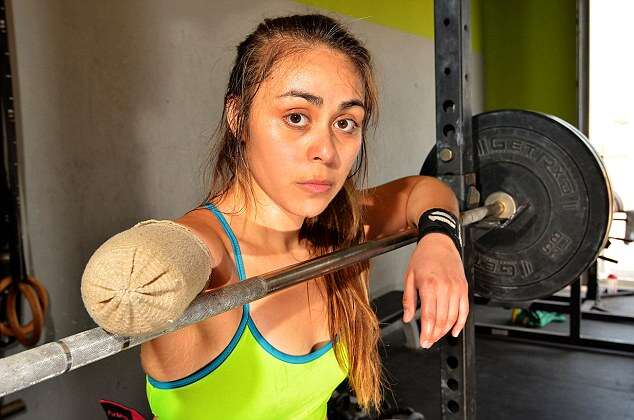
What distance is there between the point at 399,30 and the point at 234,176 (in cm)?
308

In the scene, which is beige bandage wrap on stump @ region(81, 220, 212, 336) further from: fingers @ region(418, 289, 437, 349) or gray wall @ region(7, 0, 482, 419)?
gray wall @ region(7, 0, 482, 419)

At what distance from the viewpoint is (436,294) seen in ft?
2.95

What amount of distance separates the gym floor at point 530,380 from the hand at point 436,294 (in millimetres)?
1871

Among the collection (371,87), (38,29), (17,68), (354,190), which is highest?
(38,29)

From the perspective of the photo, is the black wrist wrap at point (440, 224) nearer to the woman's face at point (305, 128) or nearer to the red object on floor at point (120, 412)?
the woman's face at point (305, 128)

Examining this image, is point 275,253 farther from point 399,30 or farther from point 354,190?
point 399,30

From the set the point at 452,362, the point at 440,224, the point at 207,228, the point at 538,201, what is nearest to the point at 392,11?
the point at 538,201

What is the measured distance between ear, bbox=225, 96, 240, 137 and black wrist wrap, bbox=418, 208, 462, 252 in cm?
39

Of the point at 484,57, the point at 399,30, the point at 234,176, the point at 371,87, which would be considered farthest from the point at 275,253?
the point at 484,57

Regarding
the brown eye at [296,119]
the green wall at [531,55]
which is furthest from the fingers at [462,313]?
the green wall at [531,55]

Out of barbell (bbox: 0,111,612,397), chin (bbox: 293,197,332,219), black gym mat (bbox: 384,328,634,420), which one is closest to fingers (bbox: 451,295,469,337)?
chin (bbox: 293,197,332,219)

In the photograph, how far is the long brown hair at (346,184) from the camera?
96 cm

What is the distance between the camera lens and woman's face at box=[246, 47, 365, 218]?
0.90 meters

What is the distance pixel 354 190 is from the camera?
1.17 metres
